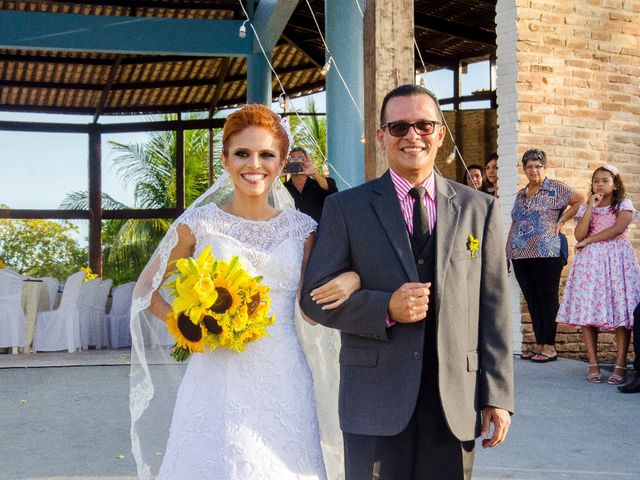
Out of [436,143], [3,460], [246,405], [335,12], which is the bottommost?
[3,460]

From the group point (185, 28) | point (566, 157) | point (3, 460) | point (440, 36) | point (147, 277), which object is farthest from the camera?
point (440, 36)

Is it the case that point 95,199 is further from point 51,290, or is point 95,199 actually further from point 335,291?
point 335,291

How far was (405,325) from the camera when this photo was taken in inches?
93.0

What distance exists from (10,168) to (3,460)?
16.5 m

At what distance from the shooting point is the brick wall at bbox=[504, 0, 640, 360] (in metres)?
8.12

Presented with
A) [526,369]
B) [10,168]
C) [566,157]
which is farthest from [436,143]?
[10,168]

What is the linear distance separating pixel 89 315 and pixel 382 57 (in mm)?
8366

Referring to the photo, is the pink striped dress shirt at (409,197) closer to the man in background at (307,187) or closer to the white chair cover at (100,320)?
the man in background at (307,187)

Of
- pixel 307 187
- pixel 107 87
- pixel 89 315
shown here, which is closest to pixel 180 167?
pixel 107 87

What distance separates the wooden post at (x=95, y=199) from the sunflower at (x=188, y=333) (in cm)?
1653

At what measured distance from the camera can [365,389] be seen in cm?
239

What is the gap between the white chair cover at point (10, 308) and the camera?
10406mm

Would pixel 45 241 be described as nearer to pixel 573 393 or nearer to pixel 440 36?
pixel 440 36

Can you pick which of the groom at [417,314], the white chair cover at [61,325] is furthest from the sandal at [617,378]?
the white chair cover at [61,325]
